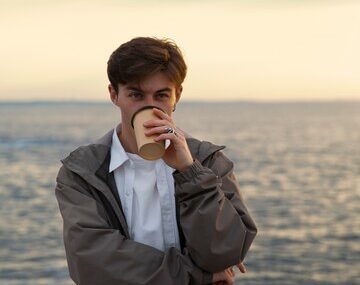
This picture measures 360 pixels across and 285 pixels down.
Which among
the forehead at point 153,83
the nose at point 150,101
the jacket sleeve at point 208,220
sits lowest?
the jacket sleeve at point 208,220

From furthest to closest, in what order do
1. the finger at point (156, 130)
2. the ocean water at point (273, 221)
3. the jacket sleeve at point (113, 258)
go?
the ocean water at point (273, 221)
the jacket sleeve at point (113, 258)
the finger at point (156, 130)

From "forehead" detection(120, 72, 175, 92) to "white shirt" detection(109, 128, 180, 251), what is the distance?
0.97 feet

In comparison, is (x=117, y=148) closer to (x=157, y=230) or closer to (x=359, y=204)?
(x=157, y=230)

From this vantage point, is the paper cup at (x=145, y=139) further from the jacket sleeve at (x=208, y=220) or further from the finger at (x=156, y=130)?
the jacket sleeve at (x=208, y=220)

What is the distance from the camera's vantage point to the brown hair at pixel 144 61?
11.5ft

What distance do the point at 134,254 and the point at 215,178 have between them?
1.47ft

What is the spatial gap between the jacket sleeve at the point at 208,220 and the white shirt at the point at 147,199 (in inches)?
5.2

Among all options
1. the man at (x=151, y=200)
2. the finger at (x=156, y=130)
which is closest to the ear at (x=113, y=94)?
the man at (x=151, y=200)

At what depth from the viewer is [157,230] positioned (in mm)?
3564

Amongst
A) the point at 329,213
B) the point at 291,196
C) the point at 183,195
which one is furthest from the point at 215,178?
the point at 291,196

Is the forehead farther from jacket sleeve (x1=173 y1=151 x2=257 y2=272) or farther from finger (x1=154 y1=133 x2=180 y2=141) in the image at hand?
jacket sleeve (x1=173 y1=151 x2=257 y2=272)

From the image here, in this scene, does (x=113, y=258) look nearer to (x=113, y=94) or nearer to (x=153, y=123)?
(x=153, y=123)

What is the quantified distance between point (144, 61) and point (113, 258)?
2.64 feet

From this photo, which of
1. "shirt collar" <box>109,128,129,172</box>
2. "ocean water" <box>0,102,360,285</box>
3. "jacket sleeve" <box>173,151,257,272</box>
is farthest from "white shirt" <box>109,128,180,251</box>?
"ocean water" <box>0,102,360,285</box>
